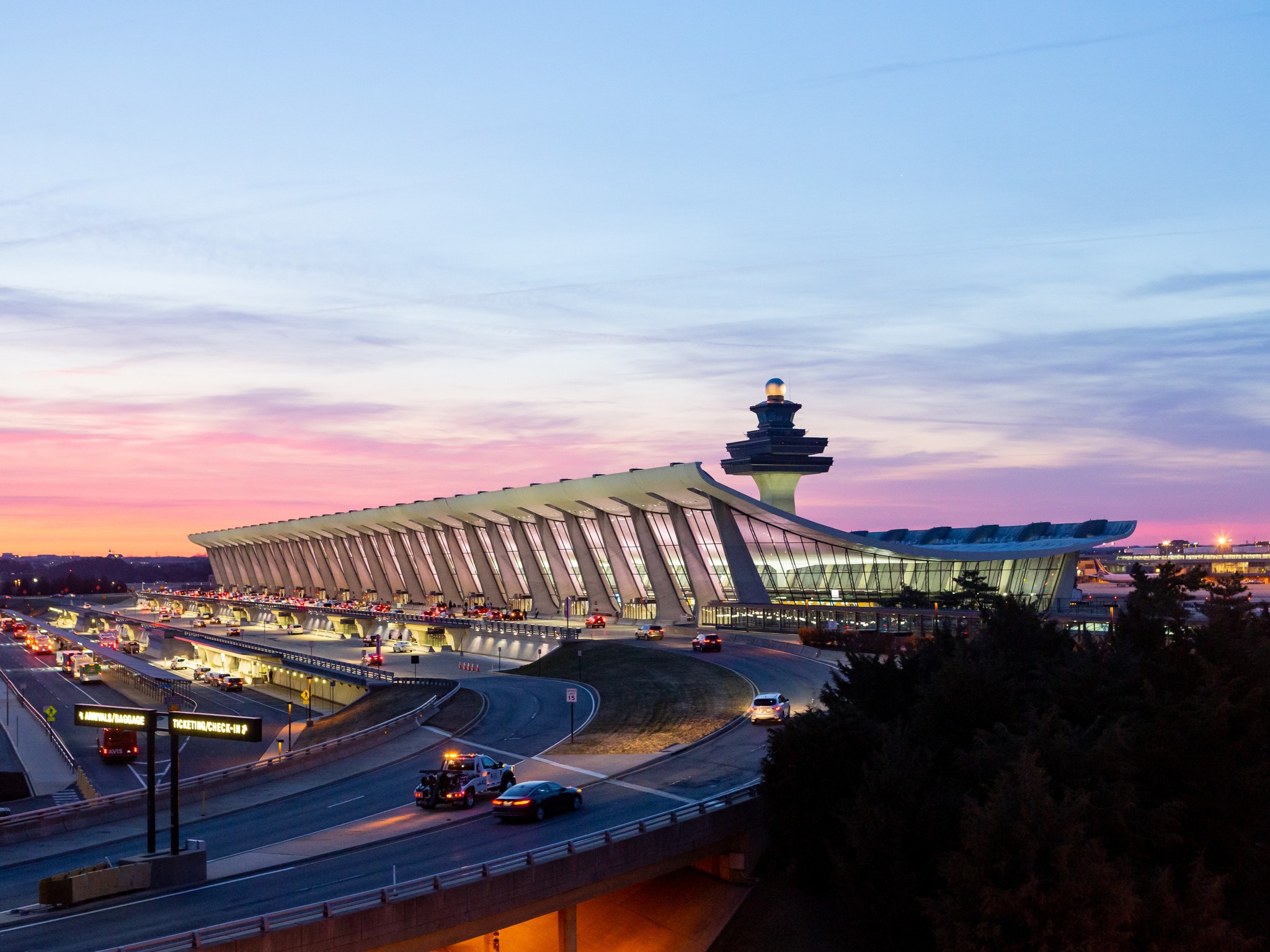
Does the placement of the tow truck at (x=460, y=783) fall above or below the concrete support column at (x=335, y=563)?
below

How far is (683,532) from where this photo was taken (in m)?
97.9

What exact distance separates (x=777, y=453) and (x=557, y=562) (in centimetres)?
2788

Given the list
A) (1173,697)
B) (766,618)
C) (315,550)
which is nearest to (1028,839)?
(1173,697)

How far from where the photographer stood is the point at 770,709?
45250 mm

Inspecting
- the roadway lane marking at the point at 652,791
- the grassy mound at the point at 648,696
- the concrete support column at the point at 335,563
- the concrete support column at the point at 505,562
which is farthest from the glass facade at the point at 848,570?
the concrete support column at the point at 335,563

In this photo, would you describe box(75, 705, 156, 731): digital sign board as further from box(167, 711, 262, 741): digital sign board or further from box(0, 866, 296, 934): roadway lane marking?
box(0, 866, 296, 934): roadway lane marking

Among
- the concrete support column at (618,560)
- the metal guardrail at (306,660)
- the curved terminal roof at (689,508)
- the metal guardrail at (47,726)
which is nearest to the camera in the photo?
the metal guardrail at (47,726)

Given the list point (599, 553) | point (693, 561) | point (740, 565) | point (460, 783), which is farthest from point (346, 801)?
point (599, 553)

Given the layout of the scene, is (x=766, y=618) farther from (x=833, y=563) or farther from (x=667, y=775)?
(x=667, y=775)

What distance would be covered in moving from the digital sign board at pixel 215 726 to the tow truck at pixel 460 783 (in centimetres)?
632

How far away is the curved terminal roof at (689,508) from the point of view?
9075cm

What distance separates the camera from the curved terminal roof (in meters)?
90.8

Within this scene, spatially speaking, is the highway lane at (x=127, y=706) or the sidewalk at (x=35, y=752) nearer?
the sidewalk at (x=35, y=752)

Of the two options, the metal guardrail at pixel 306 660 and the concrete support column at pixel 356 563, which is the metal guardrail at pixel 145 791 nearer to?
the metal guardrail at pixel 306 660
